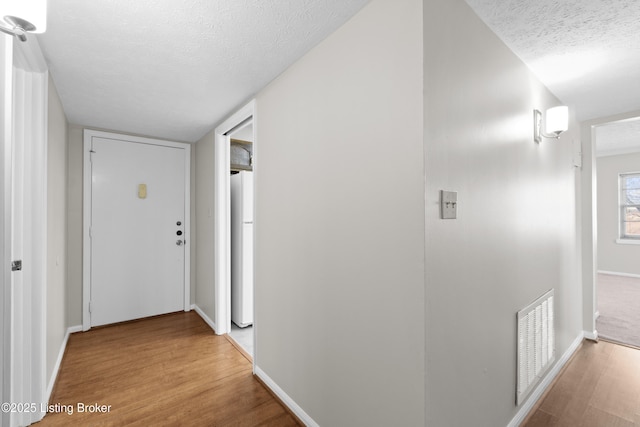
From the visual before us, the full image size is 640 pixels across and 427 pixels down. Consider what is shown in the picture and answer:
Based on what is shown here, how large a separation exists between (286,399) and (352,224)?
1388 millimetres

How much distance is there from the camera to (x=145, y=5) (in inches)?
56.7

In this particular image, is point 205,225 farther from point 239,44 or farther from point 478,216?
point 478,216

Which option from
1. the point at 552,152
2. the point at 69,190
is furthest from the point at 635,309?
the point at 69,190

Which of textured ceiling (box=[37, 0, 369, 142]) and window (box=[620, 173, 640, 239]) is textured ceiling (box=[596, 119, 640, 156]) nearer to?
window (box=[620, 173, 640, 239])

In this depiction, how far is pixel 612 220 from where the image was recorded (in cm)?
573

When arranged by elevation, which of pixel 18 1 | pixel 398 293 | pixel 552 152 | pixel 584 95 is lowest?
pixel 398 293

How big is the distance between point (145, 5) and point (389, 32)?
1.19 meters

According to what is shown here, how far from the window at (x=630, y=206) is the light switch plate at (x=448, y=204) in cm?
668

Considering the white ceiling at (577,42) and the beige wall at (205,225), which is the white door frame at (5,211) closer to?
the white ceiling at (577,42)

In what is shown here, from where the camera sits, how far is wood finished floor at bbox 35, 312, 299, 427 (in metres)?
1.92

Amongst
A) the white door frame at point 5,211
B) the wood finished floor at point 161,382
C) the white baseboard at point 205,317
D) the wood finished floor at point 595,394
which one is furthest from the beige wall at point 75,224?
the wood finished floor at point 595,394

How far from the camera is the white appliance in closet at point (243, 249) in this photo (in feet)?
11.2

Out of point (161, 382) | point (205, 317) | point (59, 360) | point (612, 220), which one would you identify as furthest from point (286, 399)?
point (612, 220)

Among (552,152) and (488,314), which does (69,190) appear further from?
(552,152)
